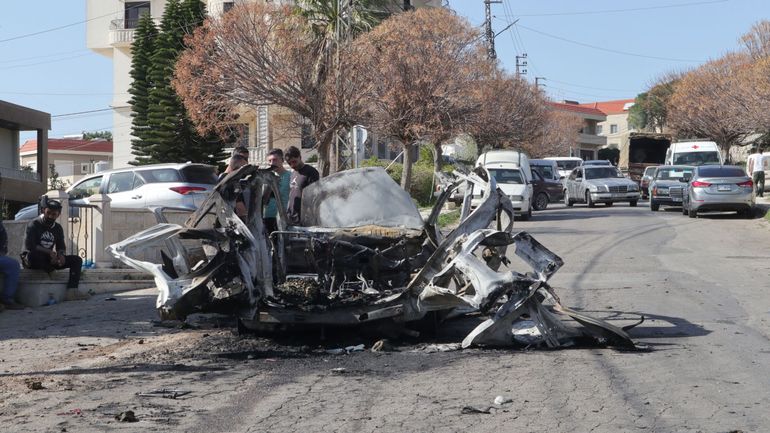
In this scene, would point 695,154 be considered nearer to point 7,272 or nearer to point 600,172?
point 600,172

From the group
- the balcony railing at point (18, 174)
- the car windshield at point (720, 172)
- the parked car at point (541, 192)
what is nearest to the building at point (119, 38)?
the balcony railing at point (18, 174)

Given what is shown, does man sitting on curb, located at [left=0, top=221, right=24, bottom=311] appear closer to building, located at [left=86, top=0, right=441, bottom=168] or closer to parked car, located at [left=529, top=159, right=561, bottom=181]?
parked car, located at [left=529, top=159, right=561, bottom=181]

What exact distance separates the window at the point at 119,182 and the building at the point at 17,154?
13492 mm

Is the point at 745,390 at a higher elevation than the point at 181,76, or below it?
below

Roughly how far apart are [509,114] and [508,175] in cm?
2067

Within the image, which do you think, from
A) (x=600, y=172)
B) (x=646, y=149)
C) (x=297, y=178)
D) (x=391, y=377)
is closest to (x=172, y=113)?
(x=600, y=172)

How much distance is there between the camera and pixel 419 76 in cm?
3019

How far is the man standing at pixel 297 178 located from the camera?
11344 mm

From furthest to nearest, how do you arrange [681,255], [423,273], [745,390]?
[681,255] < [423,273] < [745,390]

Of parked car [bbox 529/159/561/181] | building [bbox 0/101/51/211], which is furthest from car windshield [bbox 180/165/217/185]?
parked car [bbox 529/159/561/181]

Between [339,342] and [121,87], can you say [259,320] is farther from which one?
[121,87]

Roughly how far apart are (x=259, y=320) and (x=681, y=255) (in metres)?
11.4

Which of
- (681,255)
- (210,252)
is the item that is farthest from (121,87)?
(210,252)

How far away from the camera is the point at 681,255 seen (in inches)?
721
